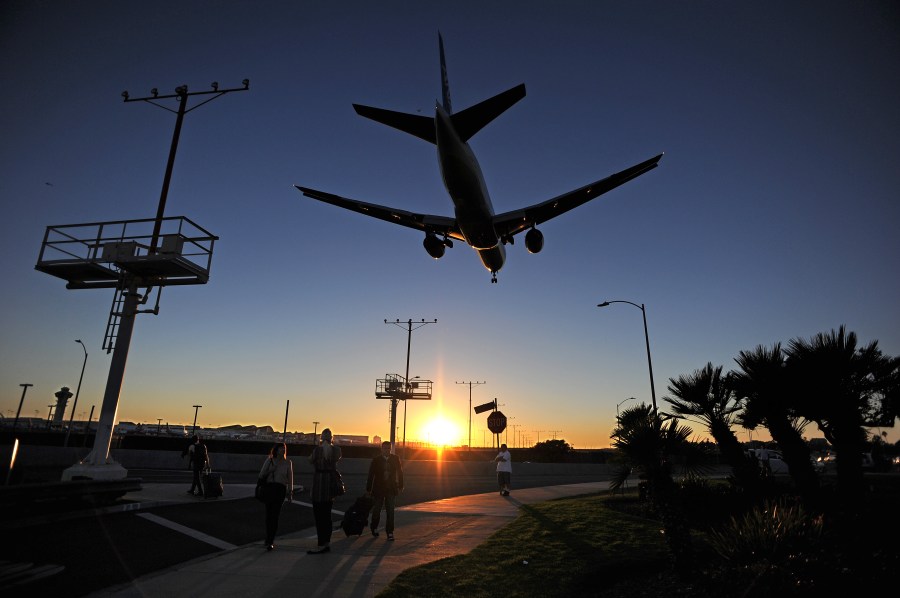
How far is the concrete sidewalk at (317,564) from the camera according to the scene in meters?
6.14

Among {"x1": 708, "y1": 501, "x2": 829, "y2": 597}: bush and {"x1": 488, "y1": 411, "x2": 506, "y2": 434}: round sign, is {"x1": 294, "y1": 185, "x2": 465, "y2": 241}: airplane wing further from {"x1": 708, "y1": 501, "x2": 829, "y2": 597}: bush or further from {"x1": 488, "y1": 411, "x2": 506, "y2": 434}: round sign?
{"x1": 708, "y1": 501, "x2": 829, "y2": 597}: bush

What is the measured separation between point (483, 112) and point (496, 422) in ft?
48.0

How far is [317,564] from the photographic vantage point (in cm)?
747

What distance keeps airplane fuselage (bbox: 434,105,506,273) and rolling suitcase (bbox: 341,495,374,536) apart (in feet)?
33.2

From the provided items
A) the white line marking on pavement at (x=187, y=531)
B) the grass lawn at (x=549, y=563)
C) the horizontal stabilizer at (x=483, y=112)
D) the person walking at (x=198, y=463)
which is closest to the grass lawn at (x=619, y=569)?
the grass lawn at (x=549, y=563)

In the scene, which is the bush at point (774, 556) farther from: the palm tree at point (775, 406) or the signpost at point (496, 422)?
the signpost at point (496, 422)

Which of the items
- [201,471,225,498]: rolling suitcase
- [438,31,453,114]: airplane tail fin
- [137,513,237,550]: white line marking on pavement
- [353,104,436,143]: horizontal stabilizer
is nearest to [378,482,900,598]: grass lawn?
[137,513,237,550]: white line marking on pavement

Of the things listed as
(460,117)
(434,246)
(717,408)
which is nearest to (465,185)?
(460,117)

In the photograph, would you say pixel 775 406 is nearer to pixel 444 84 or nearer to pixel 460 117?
pixel 460 117

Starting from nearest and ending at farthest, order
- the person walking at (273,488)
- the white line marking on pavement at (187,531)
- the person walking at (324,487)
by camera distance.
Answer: the person walking at (324,487), the person walking at (273,488), the white line marking on pavement at (187,531)

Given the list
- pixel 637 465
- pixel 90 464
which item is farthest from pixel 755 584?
pixel 90 464

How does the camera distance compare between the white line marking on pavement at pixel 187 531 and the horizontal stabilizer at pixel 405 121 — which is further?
the horizontal stabilizer at pixel 405 121

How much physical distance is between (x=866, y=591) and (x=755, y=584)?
35.6 inches

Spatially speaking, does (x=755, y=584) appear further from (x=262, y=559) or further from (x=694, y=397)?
(x=694, y=397)
